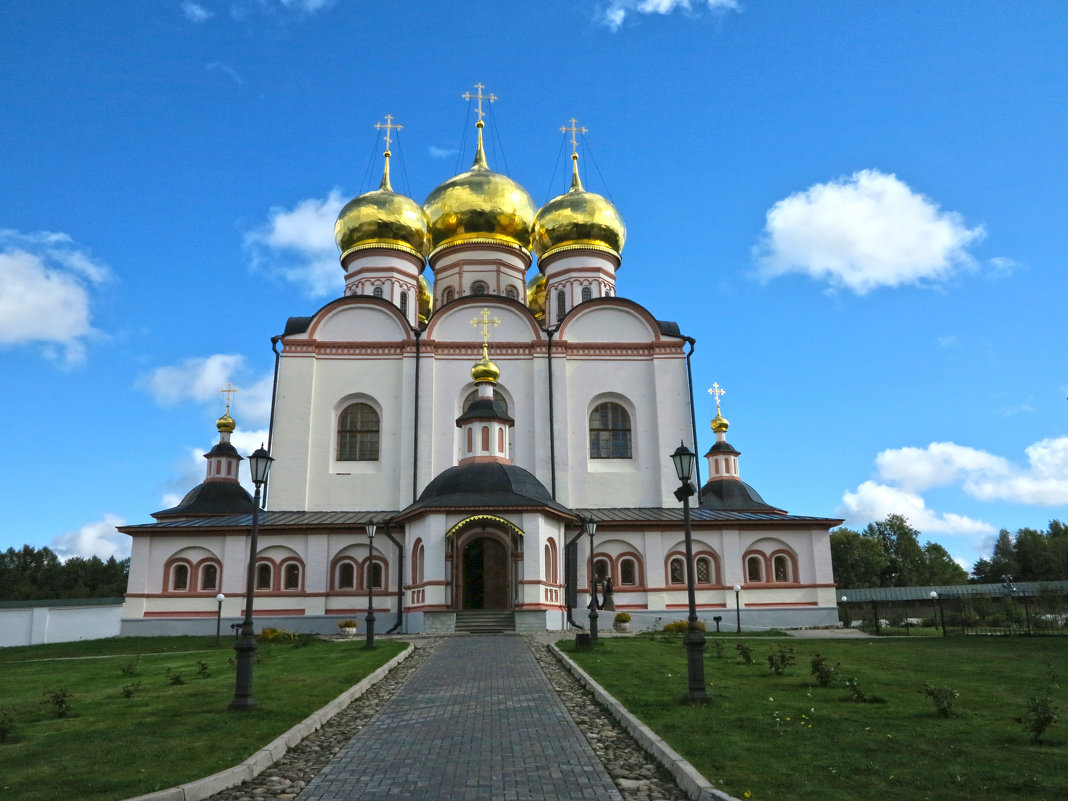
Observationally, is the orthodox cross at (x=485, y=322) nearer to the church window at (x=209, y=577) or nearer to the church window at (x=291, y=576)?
the church window at (x=291, y=576)

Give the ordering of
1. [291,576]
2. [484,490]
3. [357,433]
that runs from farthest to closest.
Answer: [357,433] → [291,576] → [484,490]

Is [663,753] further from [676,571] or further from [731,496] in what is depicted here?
[731,496]

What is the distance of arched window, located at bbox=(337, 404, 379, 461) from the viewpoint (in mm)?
27750

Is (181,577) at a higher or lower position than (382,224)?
lower

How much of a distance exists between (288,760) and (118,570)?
58.5 meters

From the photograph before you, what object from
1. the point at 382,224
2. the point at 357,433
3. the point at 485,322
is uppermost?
the point at 382,224

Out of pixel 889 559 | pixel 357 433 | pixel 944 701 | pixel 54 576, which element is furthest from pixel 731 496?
pixel 54 576

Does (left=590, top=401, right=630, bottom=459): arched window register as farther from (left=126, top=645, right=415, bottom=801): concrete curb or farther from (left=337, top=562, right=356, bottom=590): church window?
(left=126, top=645, right=415, bottom=801): concrete curb

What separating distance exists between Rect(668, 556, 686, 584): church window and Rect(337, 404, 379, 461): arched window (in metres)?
9.88

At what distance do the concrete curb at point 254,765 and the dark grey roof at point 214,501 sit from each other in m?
20.5

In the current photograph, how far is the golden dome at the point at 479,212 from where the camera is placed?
33.3 metres

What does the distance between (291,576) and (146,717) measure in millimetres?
16790

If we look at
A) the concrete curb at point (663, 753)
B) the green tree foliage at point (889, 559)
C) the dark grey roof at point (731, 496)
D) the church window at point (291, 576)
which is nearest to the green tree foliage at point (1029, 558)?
the green tree foliage at point (889, 559)

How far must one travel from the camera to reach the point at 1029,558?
184ft
